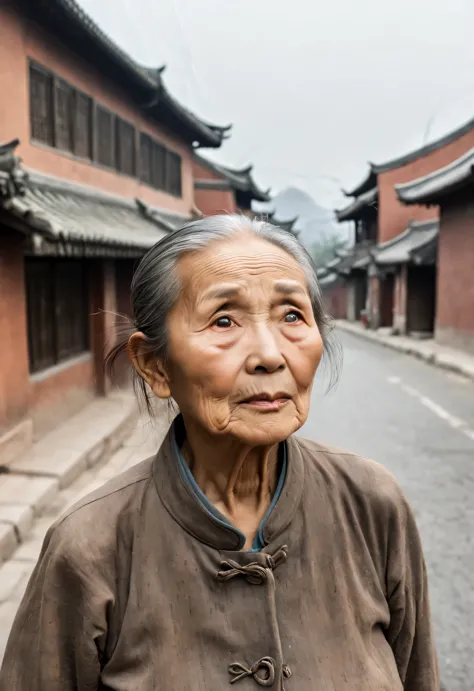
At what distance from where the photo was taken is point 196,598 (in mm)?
1148

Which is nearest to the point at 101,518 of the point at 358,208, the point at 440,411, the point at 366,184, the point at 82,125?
the point at 440,411

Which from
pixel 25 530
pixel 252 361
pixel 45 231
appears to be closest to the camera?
pixel 252 361

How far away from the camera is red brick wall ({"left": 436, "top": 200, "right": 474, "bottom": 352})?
49.3 feet

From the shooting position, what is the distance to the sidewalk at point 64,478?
390 centimetres

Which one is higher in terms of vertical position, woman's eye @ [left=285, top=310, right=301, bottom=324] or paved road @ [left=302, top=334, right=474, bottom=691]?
woman's eye @ [left=285, top=310, right=301, bottom=324]

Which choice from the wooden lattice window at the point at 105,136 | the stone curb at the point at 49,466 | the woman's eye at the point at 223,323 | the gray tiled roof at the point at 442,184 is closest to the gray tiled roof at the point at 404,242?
the gray tiled roof at the point at 442,184

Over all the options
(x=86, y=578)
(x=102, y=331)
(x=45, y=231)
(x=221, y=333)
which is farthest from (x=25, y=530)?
(x=102, y=331)

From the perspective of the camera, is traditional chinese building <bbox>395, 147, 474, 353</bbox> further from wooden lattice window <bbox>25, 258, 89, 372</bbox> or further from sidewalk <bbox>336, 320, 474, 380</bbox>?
wooden lattice window <bbox>25, 258, 89, 372</bbox>

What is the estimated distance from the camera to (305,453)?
1362 mm

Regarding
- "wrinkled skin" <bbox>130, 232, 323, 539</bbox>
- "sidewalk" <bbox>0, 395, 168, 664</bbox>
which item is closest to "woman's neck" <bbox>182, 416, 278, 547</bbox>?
"wrinkled skin" <bbox>130, 232, 323, 539</bbox>

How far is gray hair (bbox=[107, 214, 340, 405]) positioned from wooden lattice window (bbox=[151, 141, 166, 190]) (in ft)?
42.5

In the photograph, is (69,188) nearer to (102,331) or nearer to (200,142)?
(102,331)

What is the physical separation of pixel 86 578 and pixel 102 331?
8.20m

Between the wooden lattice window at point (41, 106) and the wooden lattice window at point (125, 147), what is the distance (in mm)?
2947
